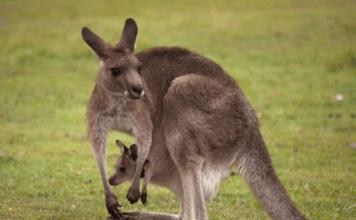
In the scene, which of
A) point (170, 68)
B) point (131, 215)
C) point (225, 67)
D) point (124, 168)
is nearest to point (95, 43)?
point (170, 68)

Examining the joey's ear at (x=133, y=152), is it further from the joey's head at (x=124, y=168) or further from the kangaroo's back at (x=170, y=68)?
the kangaroo's back at (x=170, y=68)

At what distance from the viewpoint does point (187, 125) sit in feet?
25.9

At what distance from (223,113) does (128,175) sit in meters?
1.69

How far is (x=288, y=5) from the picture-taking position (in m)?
27.0

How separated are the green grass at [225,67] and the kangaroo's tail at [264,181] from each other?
154 centimetres

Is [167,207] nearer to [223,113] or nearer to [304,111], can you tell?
[223,113]

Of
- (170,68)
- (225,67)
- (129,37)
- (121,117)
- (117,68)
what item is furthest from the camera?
(225,67)

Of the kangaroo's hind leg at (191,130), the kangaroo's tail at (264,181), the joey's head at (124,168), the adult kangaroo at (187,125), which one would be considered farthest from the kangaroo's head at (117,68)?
the joey's head at (124,168)

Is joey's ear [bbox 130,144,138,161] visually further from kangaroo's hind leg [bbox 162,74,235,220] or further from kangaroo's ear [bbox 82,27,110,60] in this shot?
kangaroo's ear [bbox 82,27,110,60]

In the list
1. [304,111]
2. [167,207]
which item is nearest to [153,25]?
[304,111]

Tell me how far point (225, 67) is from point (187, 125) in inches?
448

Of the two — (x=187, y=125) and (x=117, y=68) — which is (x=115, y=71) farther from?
(x=187, y=125)

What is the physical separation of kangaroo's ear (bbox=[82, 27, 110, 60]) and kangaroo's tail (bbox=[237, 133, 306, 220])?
158cm

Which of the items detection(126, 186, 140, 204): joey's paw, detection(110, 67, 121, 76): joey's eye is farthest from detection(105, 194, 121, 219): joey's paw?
detection(110, 67, 121, 76): joey's eye
